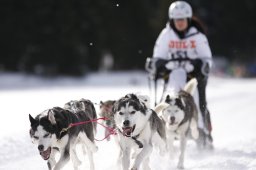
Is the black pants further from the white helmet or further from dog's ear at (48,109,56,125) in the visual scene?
dog's ear at (48,109,56,125)

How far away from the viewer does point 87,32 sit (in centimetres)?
3017

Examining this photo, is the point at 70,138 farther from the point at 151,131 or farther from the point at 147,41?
the point at 147,41

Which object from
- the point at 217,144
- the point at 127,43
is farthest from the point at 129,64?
the point at 217,144

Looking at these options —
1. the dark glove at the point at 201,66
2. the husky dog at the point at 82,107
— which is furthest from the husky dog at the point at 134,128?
the dark glove at the point at 201,66

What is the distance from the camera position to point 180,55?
27.7 feet

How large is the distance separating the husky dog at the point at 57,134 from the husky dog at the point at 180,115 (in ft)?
3.90

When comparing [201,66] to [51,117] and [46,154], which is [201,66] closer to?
[51,117]

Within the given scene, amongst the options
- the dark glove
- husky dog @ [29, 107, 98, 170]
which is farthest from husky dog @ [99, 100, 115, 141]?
the dark glove

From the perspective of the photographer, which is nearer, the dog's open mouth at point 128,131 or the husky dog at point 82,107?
the dog's open mouth at point 128,131

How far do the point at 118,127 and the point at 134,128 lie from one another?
0.59ft

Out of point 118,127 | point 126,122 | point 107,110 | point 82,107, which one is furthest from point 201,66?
point 126,122

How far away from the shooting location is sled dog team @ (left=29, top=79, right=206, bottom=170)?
17.5 feet

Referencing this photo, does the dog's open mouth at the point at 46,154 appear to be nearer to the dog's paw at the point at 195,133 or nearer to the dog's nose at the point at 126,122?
the dog's nose at the point at 126,122

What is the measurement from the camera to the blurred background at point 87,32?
2880cm
